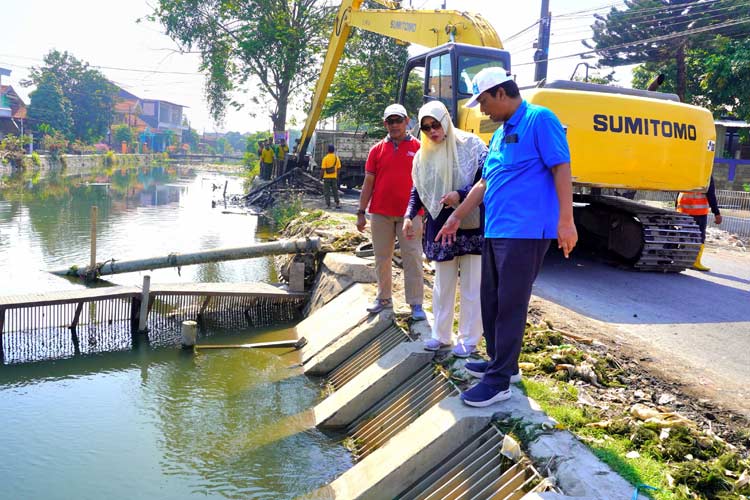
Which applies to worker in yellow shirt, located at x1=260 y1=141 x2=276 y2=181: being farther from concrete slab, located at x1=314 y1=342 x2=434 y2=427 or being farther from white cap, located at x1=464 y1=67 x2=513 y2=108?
white cap, located at x1=464 y1=67 x2=513 y2=108

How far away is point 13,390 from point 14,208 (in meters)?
16.4

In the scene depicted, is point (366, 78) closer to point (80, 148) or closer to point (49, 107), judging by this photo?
point (80, 148)

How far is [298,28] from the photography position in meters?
28.0

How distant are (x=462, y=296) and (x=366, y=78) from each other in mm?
22222

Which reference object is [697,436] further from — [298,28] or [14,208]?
[298,28]

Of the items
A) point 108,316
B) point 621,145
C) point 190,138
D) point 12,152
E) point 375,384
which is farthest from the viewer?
point 190,138

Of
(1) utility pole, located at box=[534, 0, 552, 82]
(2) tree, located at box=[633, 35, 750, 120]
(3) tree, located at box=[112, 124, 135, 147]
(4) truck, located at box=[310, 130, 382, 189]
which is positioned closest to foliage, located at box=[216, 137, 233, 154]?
(3) tree, located at box=[112, 124, 135, 147]

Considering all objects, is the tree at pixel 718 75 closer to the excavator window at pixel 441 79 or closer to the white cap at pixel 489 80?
the excavator window at pixel 441 79

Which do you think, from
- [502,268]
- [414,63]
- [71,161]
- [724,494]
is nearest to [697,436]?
[724,494]

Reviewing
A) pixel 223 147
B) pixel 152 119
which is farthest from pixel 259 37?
pixel 223 147

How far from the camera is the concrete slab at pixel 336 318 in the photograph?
23.8 ft

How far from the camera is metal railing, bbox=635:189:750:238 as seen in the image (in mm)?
15023

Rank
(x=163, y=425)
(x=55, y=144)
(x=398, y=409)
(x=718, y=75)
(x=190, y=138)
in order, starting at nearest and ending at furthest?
(x=398, y=409)
(x=163, y=425)
(x=718, y=75)
(x=55, y=144)
(x=190, y=138)

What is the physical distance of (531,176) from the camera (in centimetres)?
371
